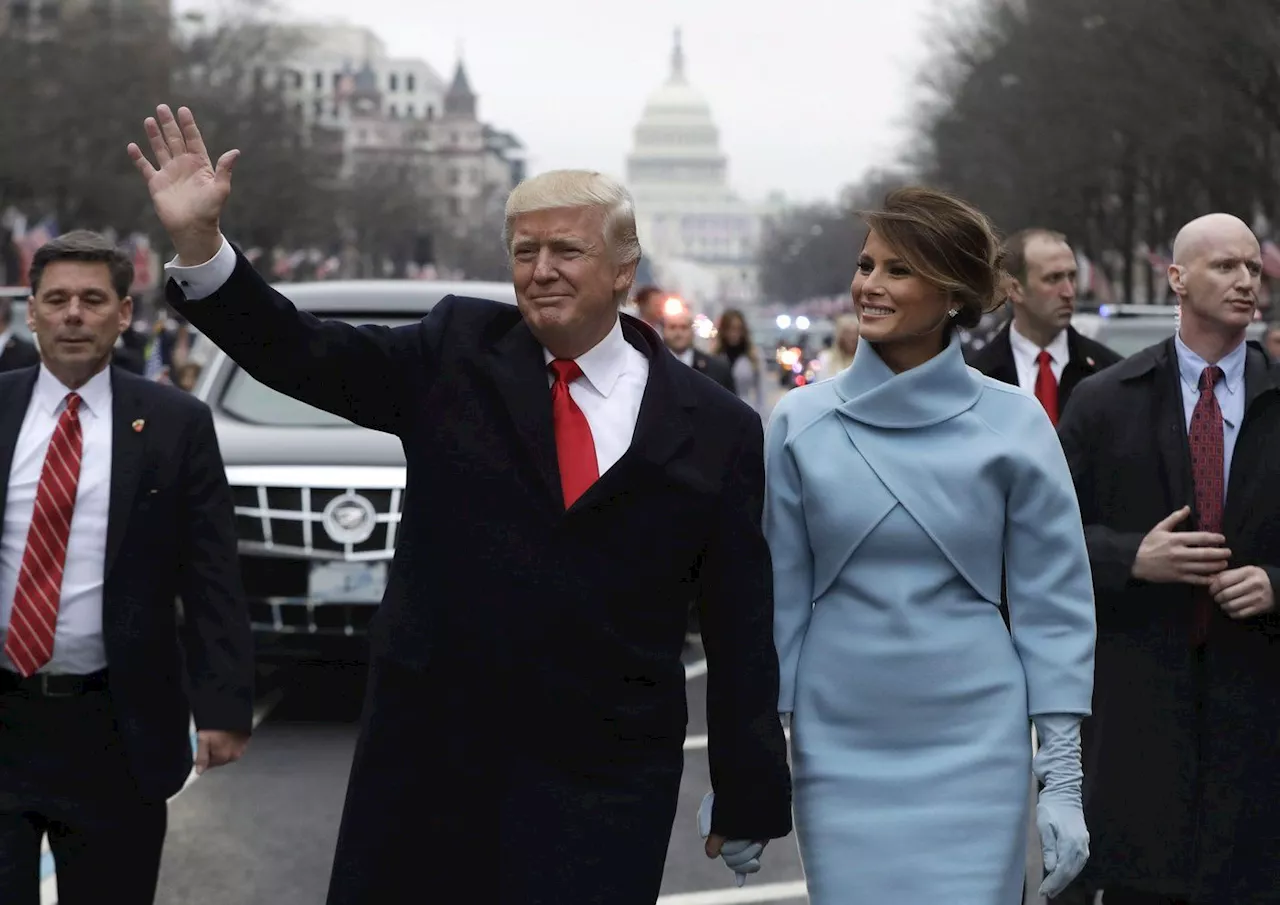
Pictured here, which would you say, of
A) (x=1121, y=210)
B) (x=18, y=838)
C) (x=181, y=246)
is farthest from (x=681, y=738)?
(x=1121, y=210)

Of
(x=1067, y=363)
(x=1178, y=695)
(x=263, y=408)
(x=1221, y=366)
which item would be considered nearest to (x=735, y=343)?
(x=263, y=408)

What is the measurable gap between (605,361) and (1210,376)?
6.60 ft

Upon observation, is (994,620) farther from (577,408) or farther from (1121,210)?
(1121,210)

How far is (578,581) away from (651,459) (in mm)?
252

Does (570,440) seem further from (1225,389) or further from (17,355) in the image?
(17,355)

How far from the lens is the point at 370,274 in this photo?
9725 centimetres

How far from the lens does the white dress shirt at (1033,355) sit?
809cm

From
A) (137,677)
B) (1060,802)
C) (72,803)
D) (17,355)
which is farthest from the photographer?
(17,355)

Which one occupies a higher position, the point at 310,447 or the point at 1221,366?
the point at 1221,366

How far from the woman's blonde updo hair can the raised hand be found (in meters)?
1.21

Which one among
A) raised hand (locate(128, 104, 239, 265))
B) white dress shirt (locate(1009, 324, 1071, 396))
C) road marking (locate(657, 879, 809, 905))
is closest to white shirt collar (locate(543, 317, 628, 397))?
raised hand (locate(128, 104, 239, 265))

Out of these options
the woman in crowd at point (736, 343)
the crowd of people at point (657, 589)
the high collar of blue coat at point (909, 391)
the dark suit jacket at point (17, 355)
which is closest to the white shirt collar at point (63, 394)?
the crowd of people at point (657, 589)

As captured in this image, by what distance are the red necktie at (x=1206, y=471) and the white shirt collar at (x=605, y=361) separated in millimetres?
1887

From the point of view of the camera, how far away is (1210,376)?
5832mm
